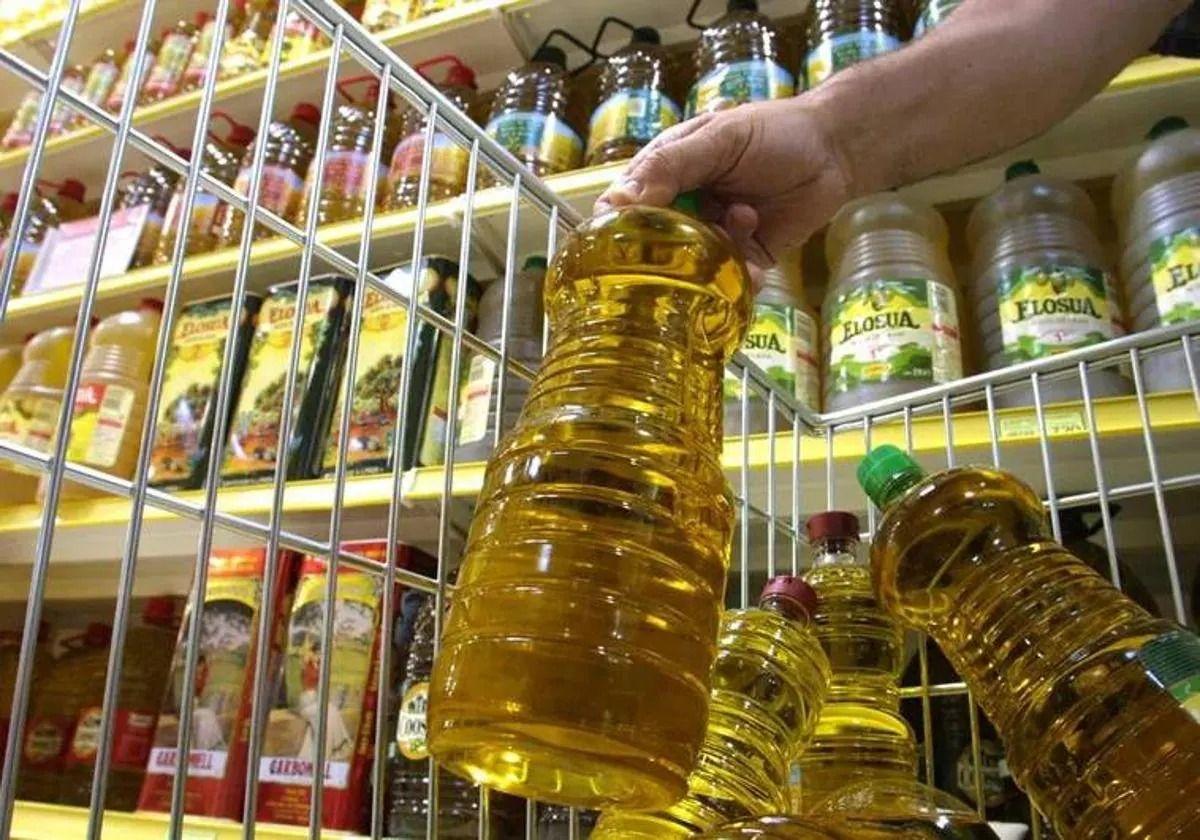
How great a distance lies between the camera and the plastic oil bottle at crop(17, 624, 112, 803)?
63.4 inches

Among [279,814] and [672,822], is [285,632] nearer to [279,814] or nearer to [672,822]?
[279,814]

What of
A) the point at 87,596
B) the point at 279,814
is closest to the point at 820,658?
the point at 279,814

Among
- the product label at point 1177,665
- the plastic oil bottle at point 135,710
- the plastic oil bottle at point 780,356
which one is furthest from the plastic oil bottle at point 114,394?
the product label at point 1177,665

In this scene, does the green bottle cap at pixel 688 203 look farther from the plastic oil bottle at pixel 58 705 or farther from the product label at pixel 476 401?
the plastic oil bottle at pixel 58 705

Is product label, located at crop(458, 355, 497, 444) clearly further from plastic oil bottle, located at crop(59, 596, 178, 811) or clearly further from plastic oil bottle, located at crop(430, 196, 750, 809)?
plastic oil bottle, located at crop(59, 596, 178, 811)

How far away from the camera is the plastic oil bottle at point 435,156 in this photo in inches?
56.4

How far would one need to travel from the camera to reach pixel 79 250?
5.99 ft

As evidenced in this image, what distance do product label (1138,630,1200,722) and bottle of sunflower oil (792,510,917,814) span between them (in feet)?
0.61

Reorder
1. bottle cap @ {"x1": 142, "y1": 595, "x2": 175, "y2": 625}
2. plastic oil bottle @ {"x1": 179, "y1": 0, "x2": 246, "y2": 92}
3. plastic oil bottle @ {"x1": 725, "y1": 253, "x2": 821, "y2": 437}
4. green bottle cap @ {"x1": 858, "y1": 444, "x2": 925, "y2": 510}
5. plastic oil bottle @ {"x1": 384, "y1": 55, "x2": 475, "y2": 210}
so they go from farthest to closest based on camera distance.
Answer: plastic oil bottle @ {"x1": 179, "y1": 0, "x2": 246, "y2": 92} → bottle cap @ {"x1": 142, "y1": 595, "x2": 175, "y2": 625} → plastic oil bottle @ {"x1": 384, "y1": 55, "x2": 475, "y2": 210} → plastic oil bottle @ {"x1": 725, "y1": 253, "x2": 821, "y2": 437} → green bottle cap @ {"x1": 858, "y1": 444, "x2": 925, "y2": 510}

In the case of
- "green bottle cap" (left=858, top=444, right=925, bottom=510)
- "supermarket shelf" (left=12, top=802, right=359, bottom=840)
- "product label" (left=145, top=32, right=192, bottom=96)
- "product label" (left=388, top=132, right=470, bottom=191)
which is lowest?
"supermarket shelf" (left=12, top=802, right=359, bottom=840)

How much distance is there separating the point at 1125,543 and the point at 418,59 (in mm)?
1363

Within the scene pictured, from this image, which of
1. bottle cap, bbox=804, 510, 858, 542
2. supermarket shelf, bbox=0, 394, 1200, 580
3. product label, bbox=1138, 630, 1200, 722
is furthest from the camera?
supermarket shelf, bbox=0, 394, 1200, 580

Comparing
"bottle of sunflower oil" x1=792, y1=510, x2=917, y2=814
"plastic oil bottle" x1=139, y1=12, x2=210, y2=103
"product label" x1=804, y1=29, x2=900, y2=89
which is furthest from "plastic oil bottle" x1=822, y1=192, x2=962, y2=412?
"plastic oil bottle" x1=139, y1=12, x2=210, y2=103

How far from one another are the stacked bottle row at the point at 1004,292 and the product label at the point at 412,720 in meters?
0.49
